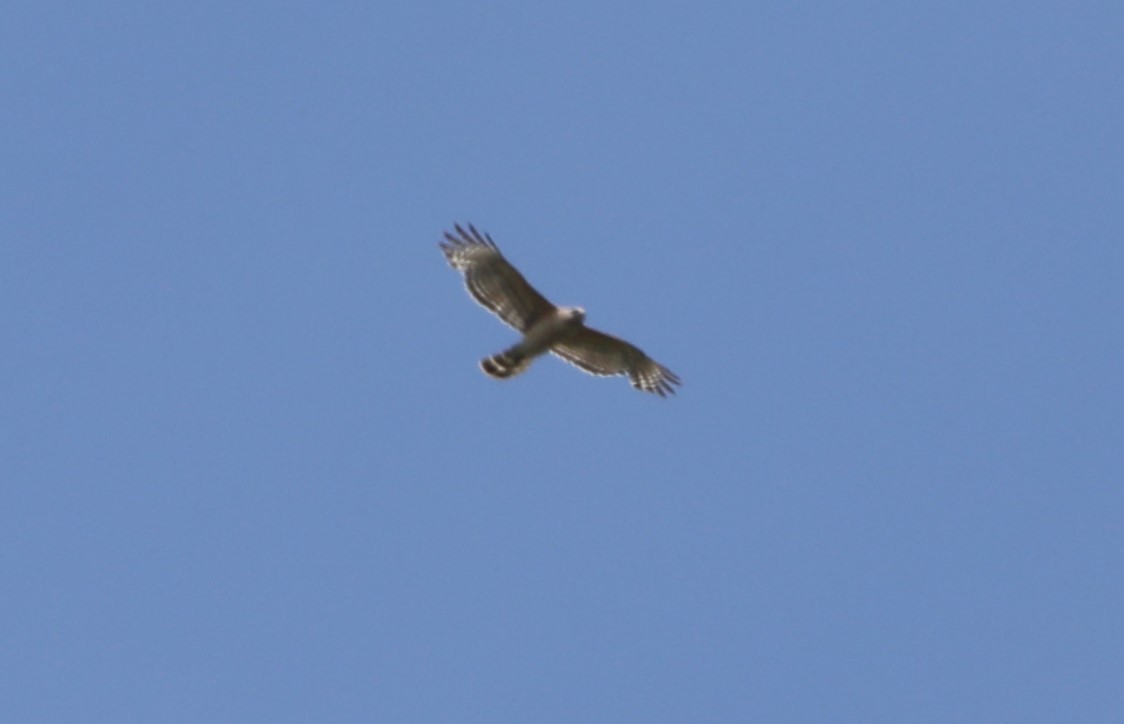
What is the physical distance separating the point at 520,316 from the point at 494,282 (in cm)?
69

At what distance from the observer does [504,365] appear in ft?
101

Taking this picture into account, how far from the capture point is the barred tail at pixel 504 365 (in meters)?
30.7

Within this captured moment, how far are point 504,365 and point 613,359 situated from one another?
5.95 feet

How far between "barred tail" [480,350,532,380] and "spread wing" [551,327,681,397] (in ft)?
1.94

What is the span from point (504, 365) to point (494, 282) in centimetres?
145

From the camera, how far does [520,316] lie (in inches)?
1193

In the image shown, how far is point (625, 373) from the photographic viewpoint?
31.9m

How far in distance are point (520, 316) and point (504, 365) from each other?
2.94ft

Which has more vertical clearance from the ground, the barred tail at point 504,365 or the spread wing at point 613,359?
the spread wing at point 613,359

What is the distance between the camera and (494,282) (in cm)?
3000

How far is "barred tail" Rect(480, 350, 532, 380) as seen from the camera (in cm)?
3072

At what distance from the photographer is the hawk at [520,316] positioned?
2984cm

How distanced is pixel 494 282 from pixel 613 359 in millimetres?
2596

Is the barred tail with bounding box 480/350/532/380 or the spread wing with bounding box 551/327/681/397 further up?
the spread wing with bounding box 551/327/681/397
